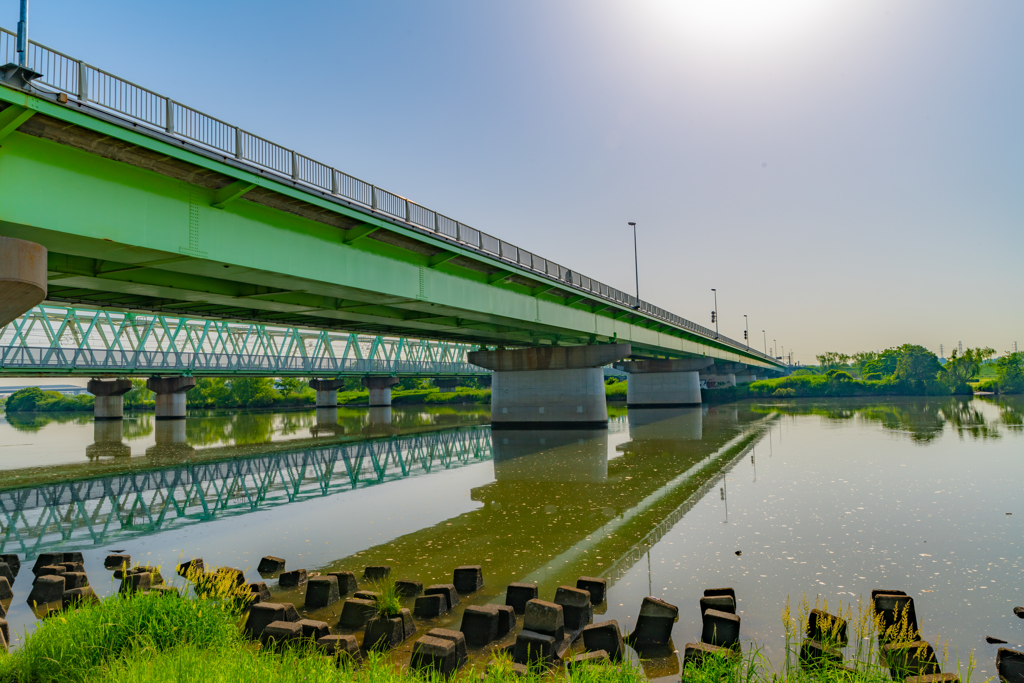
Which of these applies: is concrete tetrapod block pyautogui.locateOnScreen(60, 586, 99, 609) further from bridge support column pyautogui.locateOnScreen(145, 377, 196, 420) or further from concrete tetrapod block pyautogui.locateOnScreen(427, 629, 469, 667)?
bridge support column pyautogui.locateOnScreen(145, 377, 196, 420)

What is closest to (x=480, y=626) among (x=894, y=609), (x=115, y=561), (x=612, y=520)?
(x=894, y=609)

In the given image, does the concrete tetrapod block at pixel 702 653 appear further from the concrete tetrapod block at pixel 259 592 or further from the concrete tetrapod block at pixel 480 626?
the concrete tetrapod block at pixel 259 592

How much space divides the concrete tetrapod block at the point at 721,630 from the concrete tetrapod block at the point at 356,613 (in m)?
4.22

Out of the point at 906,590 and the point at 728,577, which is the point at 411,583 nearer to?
the point at 728,577

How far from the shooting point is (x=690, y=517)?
14.6 meters

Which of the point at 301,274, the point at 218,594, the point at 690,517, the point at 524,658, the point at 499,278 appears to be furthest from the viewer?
the point at 499,278

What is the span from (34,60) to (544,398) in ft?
118

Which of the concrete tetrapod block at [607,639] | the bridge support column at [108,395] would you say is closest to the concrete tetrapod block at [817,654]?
the concrete tetrapod block at [607,639]

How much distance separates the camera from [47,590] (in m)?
9.14

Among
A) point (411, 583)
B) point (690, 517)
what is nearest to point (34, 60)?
point (411, 583)

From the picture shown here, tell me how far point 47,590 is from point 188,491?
12.0m

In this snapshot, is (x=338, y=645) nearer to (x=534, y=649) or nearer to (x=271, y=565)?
(x=534, y=649)

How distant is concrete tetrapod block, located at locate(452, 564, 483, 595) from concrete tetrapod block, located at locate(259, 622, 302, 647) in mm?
2912

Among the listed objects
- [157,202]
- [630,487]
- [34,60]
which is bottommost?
[630,487]
